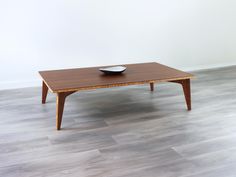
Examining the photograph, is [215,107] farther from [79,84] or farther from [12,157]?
[12,157]

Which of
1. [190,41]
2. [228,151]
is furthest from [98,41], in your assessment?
[228,151]

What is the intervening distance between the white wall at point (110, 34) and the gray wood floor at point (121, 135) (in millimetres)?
521

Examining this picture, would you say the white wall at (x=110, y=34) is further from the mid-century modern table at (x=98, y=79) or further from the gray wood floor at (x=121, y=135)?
the mid-century modern table at (x=98, y=79)

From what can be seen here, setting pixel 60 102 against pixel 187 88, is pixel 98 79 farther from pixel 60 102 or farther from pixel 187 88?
pixel 187 88

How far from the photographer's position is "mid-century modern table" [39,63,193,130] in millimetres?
2285

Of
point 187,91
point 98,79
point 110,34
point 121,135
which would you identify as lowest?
point 121,135

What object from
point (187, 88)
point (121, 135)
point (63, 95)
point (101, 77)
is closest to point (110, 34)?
point (101, 77)

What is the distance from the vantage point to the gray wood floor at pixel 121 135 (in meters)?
1.81

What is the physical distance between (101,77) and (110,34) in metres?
1.35

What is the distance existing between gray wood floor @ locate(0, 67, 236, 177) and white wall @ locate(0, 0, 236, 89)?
20.5 inches

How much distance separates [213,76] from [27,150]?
9.42 feet

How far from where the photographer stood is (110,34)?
381cm

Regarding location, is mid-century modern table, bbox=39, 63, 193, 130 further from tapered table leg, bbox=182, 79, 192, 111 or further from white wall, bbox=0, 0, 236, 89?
white wall, bbox=0, 0, 236, 89

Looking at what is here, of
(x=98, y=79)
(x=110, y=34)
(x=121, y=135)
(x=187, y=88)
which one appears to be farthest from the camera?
(x=110, y=34)
